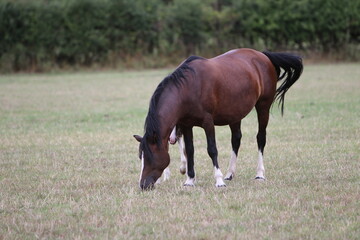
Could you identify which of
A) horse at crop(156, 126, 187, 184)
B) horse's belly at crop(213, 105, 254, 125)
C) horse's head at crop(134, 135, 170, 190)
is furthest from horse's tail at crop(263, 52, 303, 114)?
horse's head at crop(134, 135, 170, 190)

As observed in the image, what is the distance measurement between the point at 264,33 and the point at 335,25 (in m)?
4.14

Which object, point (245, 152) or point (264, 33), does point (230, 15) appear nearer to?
point (264, 33)

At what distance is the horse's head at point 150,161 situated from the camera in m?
6.80

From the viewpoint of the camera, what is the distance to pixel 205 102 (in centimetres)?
724

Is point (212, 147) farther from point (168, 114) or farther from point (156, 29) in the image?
point (156, 29)

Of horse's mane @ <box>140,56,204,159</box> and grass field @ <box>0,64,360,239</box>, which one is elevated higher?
horse's mane @ <box>140,56,204,159</box>

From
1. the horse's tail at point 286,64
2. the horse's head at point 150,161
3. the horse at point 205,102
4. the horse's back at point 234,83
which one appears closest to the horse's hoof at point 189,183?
the horse at point 205,102

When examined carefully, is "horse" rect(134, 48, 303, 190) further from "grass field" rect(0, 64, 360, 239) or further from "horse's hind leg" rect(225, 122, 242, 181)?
"grass field" rect(0, 64, 360, 239)

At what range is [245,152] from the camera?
9734 millimetres

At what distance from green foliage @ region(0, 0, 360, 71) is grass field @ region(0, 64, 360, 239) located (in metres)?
17.2

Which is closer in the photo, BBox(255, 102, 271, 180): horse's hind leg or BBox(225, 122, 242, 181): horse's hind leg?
BBox(225, 122, 242, 181): horse's hind leg

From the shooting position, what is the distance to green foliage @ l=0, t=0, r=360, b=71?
3238 centimetres

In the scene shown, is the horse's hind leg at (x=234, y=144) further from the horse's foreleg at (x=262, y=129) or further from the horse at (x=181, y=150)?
the horse at (x=181, y=150)

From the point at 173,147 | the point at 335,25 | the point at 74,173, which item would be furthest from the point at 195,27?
the point at 74,173
